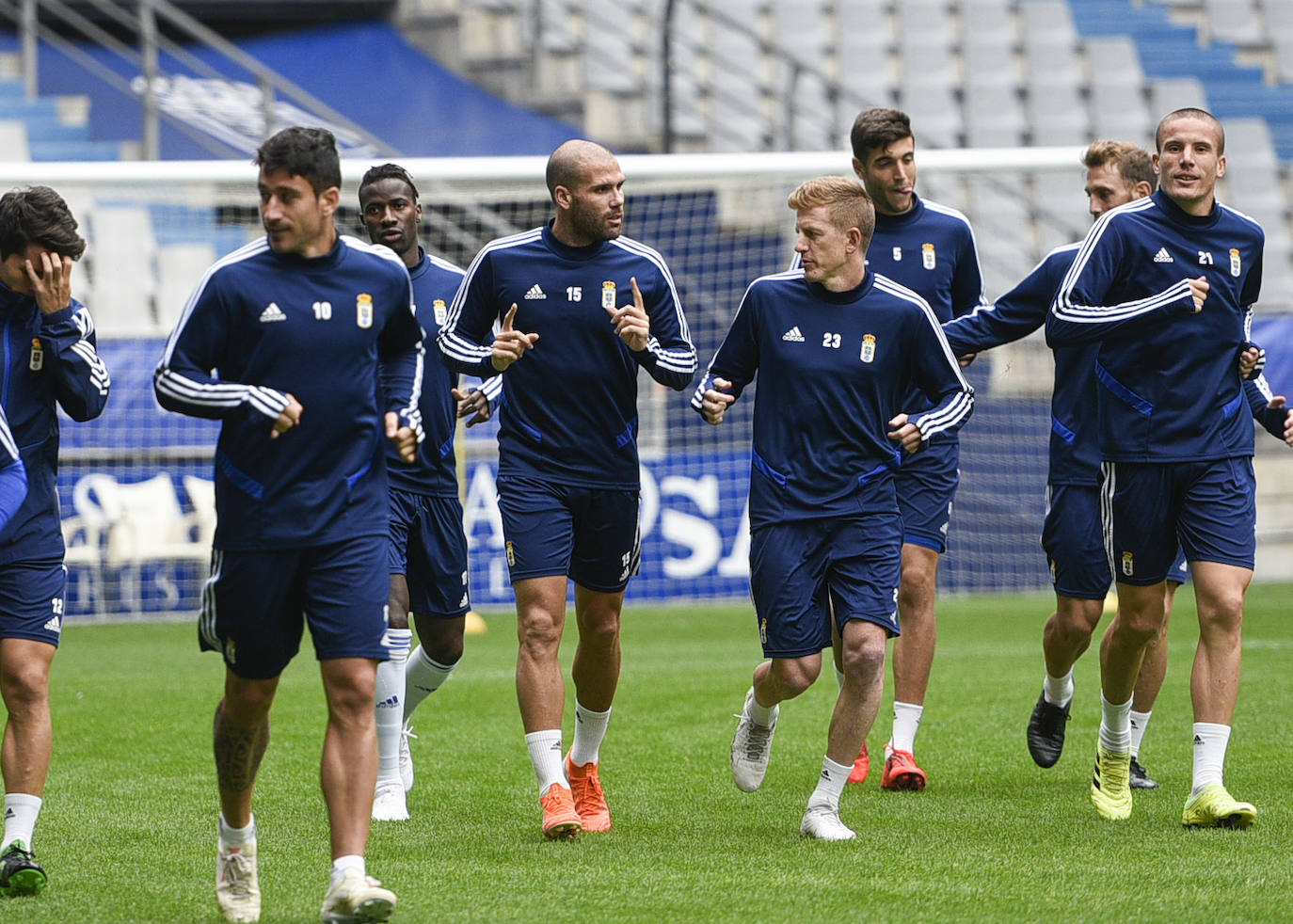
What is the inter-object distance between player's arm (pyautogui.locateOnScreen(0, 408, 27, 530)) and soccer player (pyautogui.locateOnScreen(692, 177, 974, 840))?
2281mm

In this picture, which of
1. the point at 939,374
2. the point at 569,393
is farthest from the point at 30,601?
the point at 939,374

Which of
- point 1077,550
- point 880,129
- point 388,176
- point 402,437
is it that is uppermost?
point 880,129

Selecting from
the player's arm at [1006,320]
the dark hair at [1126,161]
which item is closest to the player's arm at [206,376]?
the player's arm at [1006,320]

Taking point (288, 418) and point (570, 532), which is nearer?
point (288, 418)

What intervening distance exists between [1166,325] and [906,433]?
1.06m

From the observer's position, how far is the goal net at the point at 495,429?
Result: 15.2 m

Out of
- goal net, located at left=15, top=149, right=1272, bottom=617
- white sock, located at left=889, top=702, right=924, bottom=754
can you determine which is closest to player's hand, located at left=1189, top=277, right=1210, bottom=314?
white sock, located at left=889, top=702, right=924, bottom=754

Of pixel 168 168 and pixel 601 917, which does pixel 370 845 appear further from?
pixel 168 168

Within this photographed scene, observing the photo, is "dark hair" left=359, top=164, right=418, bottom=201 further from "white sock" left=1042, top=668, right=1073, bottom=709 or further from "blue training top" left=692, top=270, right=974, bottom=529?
"white sock" left=1042, top=668, right=1073, bottom=709

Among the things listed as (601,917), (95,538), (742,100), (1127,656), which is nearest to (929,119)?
(742,100)

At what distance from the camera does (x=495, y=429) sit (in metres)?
16.8

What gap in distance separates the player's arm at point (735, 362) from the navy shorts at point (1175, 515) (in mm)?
1353

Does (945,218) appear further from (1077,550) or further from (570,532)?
(570,532)

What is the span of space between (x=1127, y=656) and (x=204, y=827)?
11.2ft
